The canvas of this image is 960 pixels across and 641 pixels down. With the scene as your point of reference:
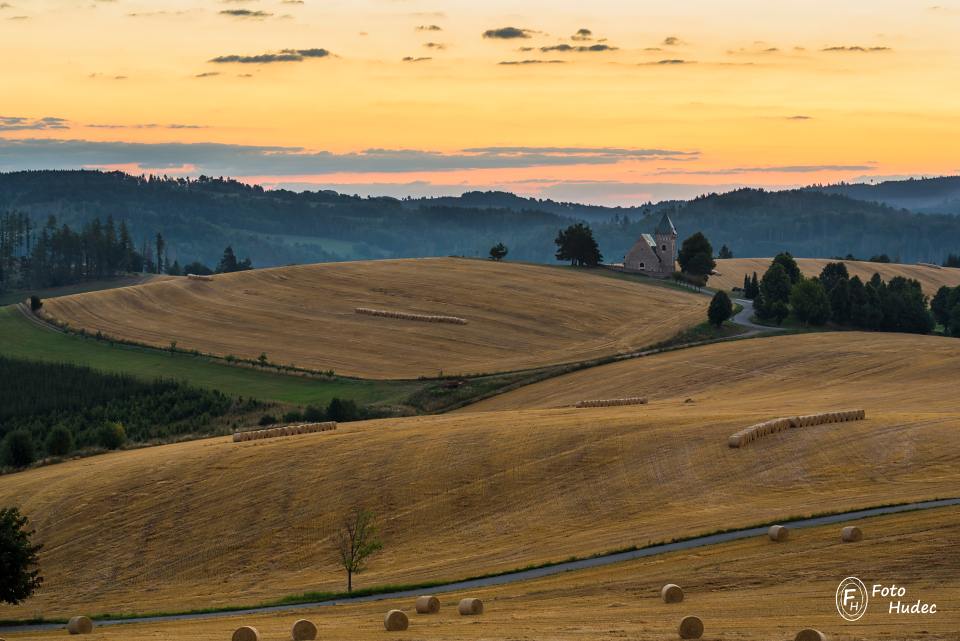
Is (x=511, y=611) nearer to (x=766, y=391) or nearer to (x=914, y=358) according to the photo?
(x=766, y=391)

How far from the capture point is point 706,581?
4319 centimetres

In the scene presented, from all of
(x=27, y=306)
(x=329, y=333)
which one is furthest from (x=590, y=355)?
(x=27, y=306)

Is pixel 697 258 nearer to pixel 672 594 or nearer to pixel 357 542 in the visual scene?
pixel 357 542

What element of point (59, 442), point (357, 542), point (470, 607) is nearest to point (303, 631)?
point (470, 607)

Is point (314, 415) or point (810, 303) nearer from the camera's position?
point (314, 415)

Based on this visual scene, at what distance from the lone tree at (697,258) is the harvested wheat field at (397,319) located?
15974mm

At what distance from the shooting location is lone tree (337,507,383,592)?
50.8 metres

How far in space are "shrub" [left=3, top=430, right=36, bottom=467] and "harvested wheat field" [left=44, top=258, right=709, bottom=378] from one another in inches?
1394

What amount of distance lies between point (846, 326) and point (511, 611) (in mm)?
102739

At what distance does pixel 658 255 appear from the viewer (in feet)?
594

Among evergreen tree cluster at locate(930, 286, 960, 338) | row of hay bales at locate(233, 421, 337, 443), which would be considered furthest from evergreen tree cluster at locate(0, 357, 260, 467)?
evergreen tree cluster at locate(930, 286, 960, 338)

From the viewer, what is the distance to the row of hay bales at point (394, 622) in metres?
36.4

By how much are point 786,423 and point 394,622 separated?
3555cm

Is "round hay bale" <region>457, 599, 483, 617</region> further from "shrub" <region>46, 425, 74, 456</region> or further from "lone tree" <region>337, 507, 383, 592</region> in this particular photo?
"shrub" <region>46, 425, 74, 456</region>
